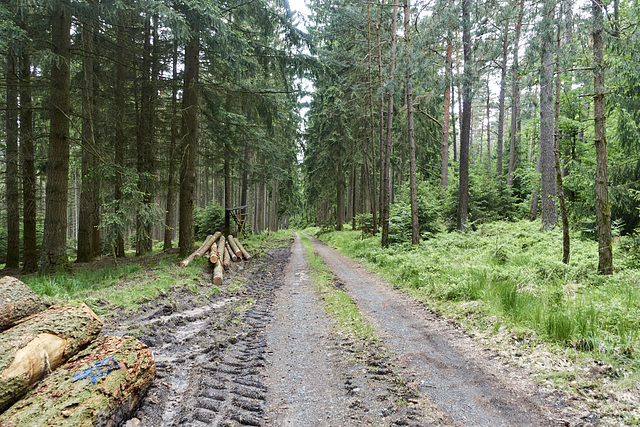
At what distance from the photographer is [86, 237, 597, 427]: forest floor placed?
116 inches

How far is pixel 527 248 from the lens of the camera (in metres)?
9.78

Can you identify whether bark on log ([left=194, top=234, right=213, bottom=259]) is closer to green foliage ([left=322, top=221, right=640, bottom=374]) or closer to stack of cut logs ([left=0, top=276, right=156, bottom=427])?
green foliage ([left=322, top=221, right=640, bottom=374])

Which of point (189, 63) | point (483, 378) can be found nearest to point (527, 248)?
point (483, 378)

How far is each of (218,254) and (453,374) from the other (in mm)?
8761

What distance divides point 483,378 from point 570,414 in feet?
2.74

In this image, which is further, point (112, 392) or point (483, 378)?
point (483, 378)

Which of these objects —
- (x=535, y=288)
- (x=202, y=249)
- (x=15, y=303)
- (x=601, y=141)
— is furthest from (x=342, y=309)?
(x=202, y=249)

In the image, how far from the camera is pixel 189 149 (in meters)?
11.2

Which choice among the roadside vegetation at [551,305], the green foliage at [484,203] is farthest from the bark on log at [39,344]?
the green foliage at [484,203]

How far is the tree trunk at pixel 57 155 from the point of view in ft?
26.5

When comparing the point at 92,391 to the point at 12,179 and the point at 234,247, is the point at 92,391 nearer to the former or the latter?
the point at 234,247

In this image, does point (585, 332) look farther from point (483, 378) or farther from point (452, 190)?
point (452, 190)

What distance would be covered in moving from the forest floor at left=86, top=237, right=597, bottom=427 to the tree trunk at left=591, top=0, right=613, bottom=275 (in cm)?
358

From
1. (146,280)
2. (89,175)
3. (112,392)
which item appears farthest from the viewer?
(89,175)
